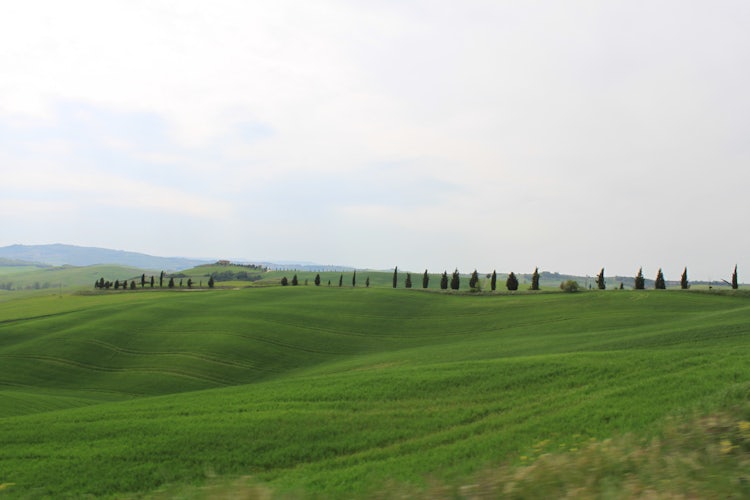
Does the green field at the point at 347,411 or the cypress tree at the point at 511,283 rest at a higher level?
the cypress tree at the point at 511,283

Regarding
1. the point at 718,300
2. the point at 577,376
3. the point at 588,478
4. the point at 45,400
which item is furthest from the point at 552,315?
the point at 588,478

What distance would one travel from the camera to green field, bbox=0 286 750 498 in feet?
39.2

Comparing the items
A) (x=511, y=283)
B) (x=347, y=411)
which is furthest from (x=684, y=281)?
(x=347, y=411)

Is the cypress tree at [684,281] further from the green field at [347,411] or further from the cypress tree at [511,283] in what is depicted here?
the green field at [347,411]

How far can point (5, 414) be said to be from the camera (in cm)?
2619

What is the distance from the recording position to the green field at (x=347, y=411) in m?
12.0

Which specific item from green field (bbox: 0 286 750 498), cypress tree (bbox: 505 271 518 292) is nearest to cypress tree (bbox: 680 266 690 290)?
cypress tree (bbox: 505 271 518 292)

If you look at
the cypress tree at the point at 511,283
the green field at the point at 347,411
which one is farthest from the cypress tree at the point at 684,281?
the green field at the point at 347,411

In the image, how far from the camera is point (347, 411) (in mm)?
19469

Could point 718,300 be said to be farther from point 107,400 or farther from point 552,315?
point 107,400

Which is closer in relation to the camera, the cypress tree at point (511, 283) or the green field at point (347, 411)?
the green field at point (347, 411)

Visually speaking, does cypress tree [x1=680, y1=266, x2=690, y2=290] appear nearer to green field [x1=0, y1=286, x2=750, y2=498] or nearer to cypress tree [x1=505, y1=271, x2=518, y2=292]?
cypress tree [x1=505, y1=271, x2=518, y2=292]

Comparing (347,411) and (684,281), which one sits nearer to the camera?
(347,411)

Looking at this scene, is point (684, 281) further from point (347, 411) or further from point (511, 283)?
point (347, 411)
